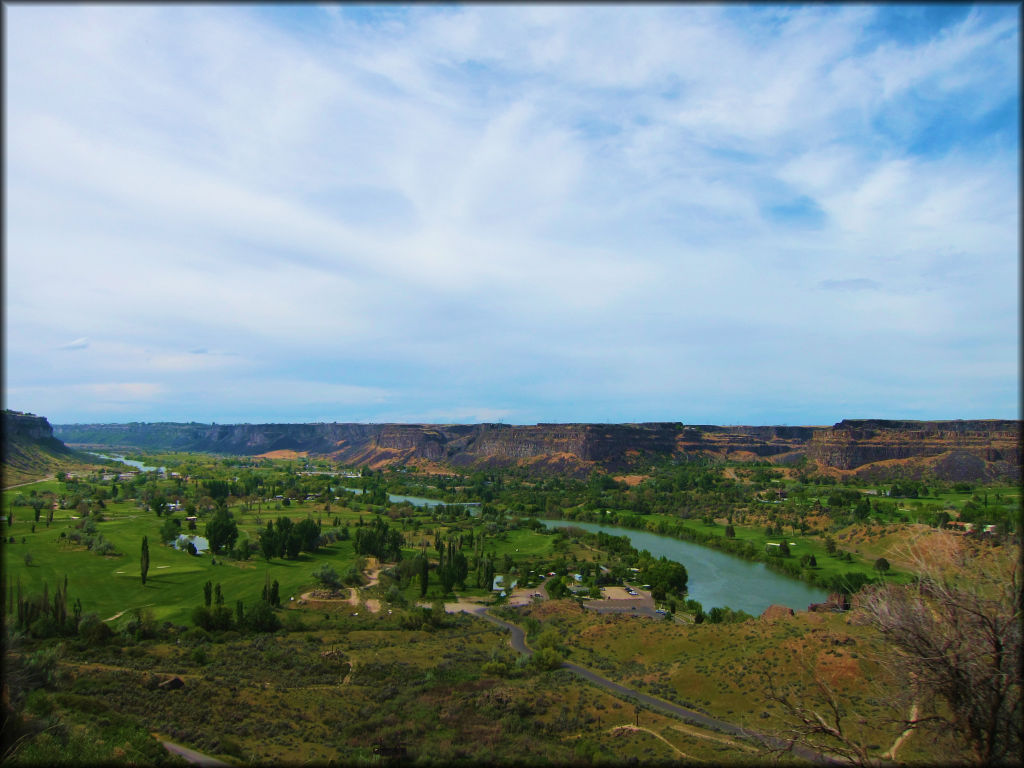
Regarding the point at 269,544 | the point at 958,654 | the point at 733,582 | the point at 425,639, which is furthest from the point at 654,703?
the point at 269,544

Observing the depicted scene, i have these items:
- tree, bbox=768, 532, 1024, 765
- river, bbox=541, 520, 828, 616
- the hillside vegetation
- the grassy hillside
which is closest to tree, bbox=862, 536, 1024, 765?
tree, bbox=768, 532, 1024, 765

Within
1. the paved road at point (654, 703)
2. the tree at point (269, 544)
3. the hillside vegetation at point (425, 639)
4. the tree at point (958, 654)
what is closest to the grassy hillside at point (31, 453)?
the hillside vegetation at point (425, 639)

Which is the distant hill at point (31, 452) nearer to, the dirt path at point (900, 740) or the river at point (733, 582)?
the river at point (733, 582)

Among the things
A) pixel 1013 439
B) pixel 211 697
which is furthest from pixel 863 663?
pixel 1013 439

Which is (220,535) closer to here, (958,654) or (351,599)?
(351,599)

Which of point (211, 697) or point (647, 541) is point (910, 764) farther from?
point (647, 541)

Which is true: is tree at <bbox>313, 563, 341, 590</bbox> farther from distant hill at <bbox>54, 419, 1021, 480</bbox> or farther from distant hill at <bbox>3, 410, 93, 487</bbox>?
distant hill at <bbox>54, 419, 1021, 480</bbox>

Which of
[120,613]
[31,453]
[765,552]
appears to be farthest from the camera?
[31,453]

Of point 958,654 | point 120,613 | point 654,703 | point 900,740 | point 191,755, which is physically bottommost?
point 120,613
